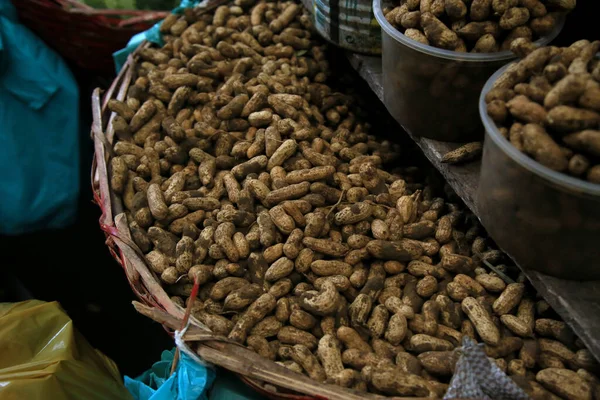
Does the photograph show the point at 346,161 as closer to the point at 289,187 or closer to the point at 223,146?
the point at 289,187

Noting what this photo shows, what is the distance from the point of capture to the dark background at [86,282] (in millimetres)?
2445

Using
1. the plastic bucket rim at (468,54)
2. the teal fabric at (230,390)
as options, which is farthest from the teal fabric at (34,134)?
the plastic bucket rim at (468,54)

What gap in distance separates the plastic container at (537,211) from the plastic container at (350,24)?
73 cm

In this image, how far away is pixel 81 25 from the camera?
2.76 metres

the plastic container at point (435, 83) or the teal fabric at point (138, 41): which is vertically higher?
the plastic container at point (435, 83)

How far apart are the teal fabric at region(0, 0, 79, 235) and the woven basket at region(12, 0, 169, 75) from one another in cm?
12

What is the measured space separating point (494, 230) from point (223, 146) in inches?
39.1

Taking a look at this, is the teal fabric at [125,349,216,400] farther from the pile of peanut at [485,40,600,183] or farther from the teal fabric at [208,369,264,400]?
the pile of peanut at [485,40,600,183]

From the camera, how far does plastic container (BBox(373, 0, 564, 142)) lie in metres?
1.51

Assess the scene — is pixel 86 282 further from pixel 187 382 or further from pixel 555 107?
pixel 555 107

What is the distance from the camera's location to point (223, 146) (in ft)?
6.55

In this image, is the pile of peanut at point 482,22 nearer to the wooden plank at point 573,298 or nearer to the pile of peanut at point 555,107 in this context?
the pile of peanut at point 555,107

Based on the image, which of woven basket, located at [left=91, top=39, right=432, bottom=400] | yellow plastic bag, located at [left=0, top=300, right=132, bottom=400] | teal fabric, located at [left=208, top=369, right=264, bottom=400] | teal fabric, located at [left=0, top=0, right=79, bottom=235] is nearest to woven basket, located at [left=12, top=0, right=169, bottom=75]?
teal fabric, located at [left=0, top=0, right=79, bottom=235]

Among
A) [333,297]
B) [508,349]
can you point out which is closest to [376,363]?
[333,297]
